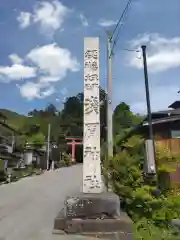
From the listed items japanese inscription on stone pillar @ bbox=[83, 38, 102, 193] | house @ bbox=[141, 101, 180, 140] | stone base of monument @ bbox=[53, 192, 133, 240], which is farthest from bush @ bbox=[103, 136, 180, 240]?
house @ bbox=[141, 101, 180, 140]

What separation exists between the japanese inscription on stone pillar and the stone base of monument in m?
0.76

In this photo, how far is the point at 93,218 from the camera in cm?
652

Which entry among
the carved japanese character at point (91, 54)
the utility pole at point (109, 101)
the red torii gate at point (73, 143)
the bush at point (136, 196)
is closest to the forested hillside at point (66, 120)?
the red torii gate at point (73, 143)

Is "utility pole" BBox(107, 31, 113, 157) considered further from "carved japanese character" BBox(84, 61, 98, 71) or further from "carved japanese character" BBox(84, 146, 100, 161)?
"carved japanese character" BBox(84, 61, 98, 71)

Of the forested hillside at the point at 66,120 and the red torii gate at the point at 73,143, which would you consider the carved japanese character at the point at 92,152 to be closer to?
the forested hillside at the point at 66,120

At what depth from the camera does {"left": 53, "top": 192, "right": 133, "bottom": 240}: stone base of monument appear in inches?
249

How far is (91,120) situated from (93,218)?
2287 millimetres

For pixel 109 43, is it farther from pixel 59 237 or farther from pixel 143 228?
pixel 59 237

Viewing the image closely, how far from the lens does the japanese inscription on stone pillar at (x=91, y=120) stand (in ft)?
24.5

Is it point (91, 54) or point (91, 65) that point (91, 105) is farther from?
point (91, 54)

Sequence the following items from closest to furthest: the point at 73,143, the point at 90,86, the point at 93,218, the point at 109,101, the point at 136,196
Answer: the point at 93,218, the point at 90,86, the point at 136,196, the point at 109,101, the point at 73,143

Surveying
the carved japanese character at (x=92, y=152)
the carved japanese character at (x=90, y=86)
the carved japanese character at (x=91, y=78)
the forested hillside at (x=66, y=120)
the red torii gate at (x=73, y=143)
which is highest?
the forested hillside at (x=66, y=120)

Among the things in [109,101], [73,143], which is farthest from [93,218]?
[73,143]

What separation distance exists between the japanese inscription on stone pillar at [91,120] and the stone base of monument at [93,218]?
760 millimetres
